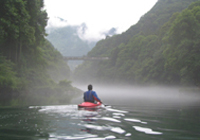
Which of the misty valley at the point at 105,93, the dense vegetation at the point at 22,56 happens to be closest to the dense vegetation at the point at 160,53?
the misty valley at the point at 105,93

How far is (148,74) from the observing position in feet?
173

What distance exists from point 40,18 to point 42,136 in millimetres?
28387

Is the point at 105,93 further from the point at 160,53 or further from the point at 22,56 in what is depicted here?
the point at 22,56

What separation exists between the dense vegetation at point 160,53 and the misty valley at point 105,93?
14 centimetres

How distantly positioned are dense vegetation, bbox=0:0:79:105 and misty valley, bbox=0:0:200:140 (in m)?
0.05

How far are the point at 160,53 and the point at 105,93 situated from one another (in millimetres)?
15748

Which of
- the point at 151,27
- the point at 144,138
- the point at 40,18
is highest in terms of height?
the point at 151,27

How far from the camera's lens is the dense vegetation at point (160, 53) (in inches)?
1141

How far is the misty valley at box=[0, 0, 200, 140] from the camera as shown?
18.9 feet

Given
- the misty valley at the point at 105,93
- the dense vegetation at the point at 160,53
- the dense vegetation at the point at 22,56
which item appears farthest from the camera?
the dense vegetation at the point at 160,53

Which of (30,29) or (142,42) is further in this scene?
(142,42)

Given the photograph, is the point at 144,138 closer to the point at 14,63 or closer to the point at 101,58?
the point at 14,63

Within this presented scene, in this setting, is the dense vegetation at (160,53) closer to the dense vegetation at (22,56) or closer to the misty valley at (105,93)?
the misty valley at (105,93)

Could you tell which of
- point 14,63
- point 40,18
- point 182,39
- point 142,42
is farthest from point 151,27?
point 14,63
